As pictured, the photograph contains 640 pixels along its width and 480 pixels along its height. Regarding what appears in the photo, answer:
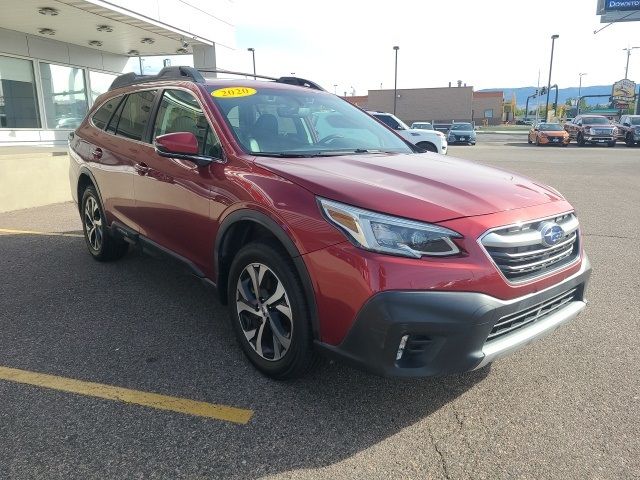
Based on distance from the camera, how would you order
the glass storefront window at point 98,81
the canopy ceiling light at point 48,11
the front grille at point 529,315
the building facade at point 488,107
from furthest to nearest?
the building facade at point 488,107
the glass storefront window at point 98,81
the canopy ceiling light at point 48,11
the front grille at point 529,315

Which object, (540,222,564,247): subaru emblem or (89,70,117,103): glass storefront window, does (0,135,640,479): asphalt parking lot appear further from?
(89,70,117,103): glass storefront window

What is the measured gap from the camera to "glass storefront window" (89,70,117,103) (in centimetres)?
1742

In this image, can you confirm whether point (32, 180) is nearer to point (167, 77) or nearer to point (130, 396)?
point (167, 77)

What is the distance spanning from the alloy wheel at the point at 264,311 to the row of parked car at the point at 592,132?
3069cm

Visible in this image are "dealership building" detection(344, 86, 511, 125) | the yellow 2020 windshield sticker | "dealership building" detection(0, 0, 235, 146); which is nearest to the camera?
the yellow 2020 windshield sticker

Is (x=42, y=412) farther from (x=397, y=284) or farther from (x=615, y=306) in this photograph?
(x=615, y=306)

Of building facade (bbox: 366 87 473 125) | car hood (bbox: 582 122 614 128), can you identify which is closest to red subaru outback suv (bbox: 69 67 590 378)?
car hood (bbox: 582 122 614 128)

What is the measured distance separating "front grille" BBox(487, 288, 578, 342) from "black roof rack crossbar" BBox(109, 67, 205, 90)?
2.74 m

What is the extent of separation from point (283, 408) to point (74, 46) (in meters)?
17.3

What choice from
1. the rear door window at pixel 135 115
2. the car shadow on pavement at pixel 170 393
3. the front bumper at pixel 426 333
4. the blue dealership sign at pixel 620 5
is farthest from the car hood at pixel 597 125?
the front bumper at pixel 426 333

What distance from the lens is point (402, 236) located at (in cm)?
237

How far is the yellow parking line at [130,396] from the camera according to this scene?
271 centimetres

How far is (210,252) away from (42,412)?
1307 millimetres

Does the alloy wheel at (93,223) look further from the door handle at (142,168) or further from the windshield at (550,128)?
the windshield at (550,128)
